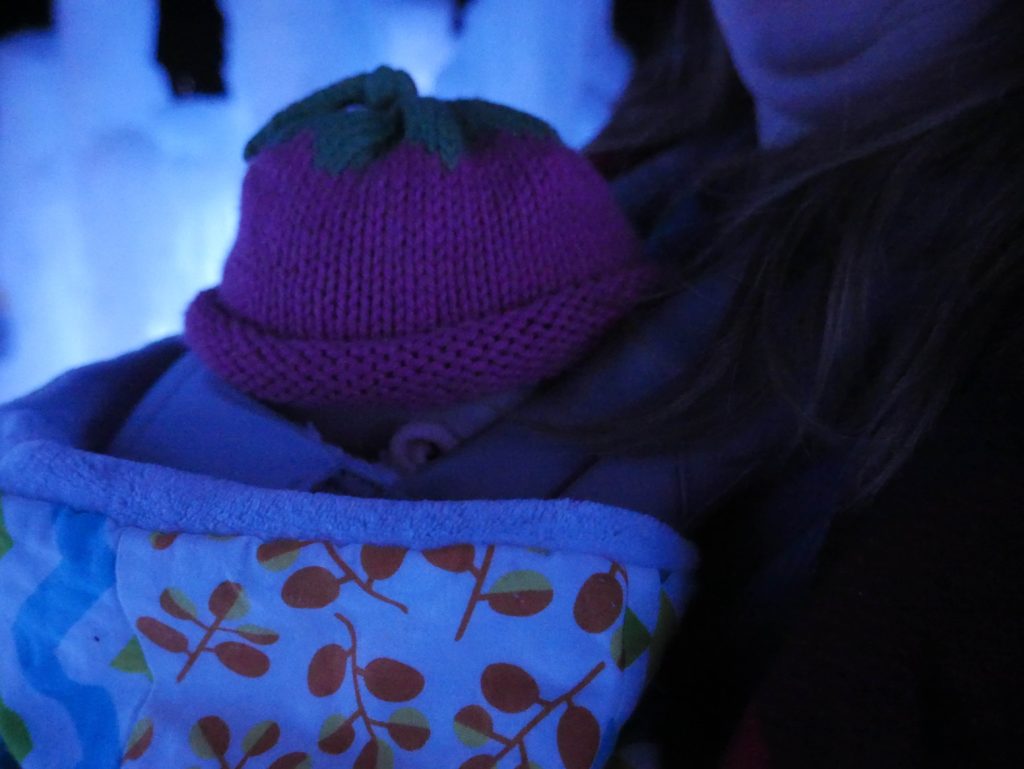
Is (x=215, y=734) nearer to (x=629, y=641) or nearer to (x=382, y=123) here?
(x=629, y=641)

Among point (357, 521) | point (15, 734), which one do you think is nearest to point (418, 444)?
point (357, 521)

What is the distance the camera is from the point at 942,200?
0.47m

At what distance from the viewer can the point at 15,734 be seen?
0.50 metres

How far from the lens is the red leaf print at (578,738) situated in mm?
433

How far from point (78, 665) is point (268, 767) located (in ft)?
0.45

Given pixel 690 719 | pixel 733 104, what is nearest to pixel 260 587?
pixel 690 719

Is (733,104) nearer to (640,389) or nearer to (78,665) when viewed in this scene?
(640,389)

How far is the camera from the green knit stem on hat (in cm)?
50

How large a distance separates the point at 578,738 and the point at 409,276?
0.92 feet

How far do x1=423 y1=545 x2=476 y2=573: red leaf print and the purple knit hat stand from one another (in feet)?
0.34

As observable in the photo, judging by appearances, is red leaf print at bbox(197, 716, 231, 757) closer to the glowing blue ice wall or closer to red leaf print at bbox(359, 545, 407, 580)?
red leaf print at bbox(359, 545, 407, 580)

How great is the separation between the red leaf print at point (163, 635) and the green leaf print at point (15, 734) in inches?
4.5

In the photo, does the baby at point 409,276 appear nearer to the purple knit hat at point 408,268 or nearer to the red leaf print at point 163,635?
the purple knit hat at point 408,268

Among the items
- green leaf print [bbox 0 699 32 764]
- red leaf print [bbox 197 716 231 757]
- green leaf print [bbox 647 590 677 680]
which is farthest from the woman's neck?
green leaf print [bbox 0 699 32 764]
